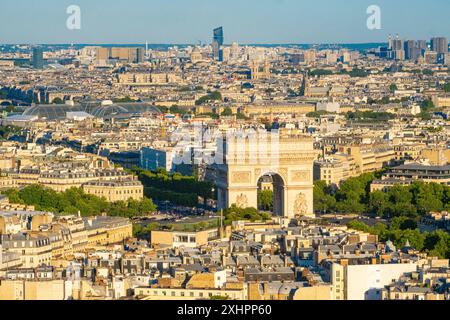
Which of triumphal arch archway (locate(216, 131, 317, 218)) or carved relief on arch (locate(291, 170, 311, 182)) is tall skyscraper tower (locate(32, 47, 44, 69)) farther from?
carved relief on arch (locate(291, 170, 311, 182))

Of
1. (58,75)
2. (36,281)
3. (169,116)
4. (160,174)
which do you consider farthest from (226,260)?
(58,75)

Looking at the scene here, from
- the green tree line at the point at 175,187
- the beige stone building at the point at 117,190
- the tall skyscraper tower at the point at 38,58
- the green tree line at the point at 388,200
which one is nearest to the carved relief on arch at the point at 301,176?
the green tree line at the point at 388,200

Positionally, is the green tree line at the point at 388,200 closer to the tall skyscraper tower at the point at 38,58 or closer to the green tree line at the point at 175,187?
the green tree line at the point at 175,187

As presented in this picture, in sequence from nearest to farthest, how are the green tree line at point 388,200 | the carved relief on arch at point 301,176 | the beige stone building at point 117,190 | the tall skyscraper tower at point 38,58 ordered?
the green tree line at point 388,200
the carved relief on arch at point 301,176
the beige stone building at point 117,190
the tall skyscraper tower at point 38,58

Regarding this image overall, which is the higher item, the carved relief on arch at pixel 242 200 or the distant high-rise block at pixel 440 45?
the distant high-rise block at pixel 440 45

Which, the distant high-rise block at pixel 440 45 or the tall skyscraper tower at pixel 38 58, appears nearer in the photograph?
the tall skyscraper tower at pixel 38 58

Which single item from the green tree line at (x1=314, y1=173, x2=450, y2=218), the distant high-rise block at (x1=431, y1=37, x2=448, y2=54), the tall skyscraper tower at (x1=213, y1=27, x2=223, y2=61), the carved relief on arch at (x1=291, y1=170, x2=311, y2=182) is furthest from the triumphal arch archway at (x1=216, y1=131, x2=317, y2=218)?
the distant high-rise block at (x1=431, y1=37, x2=448, y2=54)

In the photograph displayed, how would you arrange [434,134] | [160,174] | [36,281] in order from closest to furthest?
[36,281] → [160,174] → [434,134]
